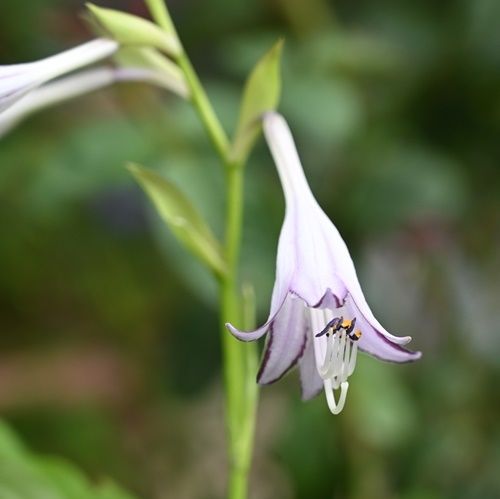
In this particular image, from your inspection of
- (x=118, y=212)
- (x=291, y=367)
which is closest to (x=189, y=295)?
(x=118, y=212)

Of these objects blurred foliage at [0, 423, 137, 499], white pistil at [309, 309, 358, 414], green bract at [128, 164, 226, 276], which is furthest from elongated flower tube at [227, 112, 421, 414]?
blurred foliage at [0, 423, 137, 499]

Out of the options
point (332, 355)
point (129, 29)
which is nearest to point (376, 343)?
point (332, 355)

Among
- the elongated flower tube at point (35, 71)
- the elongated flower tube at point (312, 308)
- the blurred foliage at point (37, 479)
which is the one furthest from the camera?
the blurred foliage at point (37, 479)

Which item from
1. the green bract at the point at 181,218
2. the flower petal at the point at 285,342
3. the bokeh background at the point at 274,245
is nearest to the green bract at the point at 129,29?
the green bract at the point at 181,218

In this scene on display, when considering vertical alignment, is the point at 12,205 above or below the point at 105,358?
above

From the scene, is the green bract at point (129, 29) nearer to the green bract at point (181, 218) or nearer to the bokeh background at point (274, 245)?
the green bract at point (181, 218)

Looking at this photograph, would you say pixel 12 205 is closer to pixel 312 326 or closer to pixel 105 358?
pixel 105 358

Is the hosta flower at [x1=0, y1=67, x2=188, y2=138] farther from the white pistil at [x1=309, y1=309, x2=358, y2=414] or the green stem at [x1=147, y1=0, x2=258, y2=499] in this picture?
the white pistil at [x1=309, y1=309, x2=358, y2=414]

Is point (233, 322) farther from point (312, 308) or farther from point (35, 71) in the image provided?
point (35, 71)
